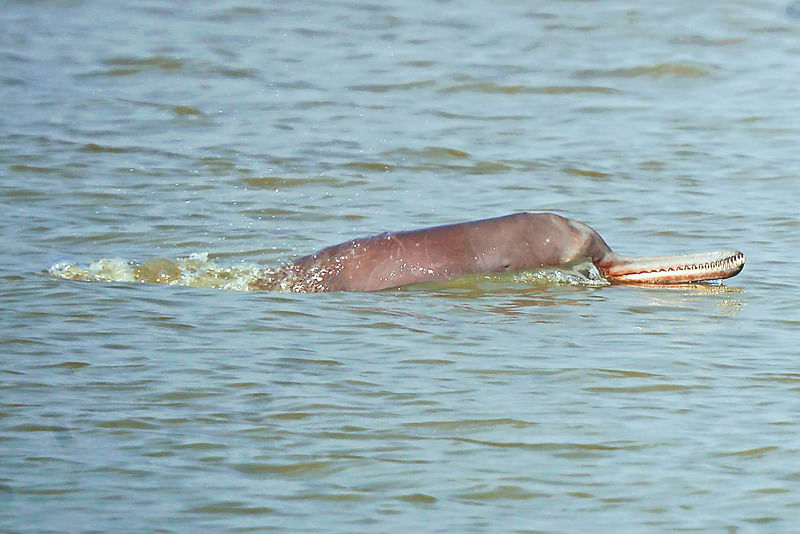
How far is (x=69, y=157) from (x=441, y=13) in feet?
28.0

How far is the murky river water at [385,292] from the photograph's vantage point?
17.8ft

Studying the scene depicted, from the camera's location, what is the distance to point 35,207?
11102 millimetres

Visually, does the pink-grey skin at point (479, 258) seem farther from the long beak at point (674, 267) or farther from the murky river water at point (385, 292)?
the murky river water at point (385, 292)

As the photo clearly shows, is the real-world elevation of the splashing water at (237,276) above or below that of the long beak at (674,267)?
below

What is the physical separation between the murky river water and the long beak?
14 centimetres

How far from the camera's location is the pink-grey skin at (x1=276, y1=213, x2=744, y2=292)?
8898mm

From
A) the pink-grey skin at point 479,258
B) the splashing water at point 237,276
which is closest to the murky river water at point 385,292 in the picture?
the splashing water at point 237,276

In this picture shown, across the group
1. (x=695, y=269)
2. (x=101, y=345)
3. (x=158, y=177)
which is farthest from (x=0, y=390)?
(x=158, y=177)

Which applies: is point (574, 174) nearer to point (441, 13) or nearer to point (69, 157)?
point (69, 157)

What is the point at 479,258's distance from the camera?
8.91 m

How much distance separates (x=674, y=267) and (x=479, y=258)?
4.18 ft

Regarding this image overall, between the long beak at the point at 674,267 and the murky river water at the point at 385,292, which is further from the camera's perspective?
the long beak at the point at 674,267

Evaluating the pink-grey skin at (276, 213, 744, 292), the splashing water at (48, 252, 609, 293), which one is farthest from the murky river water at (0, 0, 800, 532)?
the pink-grey skin at (276, 213, 744, 292)

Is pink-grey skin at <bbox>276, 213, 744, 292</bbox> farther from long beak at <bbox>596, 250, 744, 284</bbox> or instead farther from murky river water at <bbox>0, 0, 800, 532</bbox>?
murky river water at <bbox>0, 0, 800, 532</bbox>
